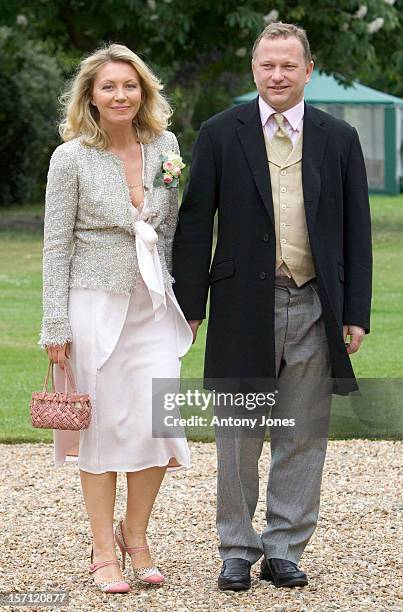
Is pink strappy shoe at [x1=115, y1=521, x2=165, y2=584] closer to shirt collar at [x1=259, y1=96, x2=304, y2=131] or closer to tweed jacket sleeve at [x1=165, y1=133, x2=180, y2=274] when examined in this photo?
tweed jacket sleeve at [x1=165, y1=133, x2=180, y2=274]

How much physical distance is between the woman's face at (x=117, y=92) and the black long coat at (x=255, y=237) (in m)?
0.27

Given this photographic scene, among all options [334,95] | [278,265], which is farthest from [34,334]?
[334,95]

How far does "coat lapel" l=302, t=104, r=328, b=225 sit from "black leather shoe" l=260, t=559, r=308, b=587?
1245 mm

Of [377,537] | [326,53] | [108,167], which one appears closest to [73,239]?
[108,167]

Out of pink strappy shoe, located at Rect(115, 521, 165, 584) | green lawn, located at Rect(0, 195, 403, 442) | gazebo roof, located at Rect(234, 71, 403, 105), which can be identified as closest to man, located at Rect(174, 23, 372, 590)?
pink strappy shoe, located at Rect(115, 521, 165, 584)

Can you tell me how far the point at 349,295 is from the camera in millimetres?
→ 4695

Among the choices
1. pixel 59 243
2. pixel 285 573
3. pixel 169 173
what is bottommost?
pixel 285 573

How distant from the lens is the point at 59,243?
466 cm

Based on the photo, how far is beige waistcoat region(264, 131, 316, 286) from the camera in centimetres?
458

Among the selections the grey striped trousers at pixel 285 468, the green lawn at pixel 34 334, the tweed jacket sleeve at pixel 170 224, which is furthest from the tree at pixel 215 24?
the grey striped trousers at pixel 285 468

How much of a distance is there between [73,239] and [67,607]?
→ 1290 millimetres

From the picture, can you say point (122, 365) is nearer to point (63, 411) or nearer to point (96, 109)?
point (63, 411)

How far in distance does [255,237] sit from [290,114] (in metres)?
0.45

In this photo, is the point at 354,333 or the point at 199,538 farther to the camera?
the point at 199,538
